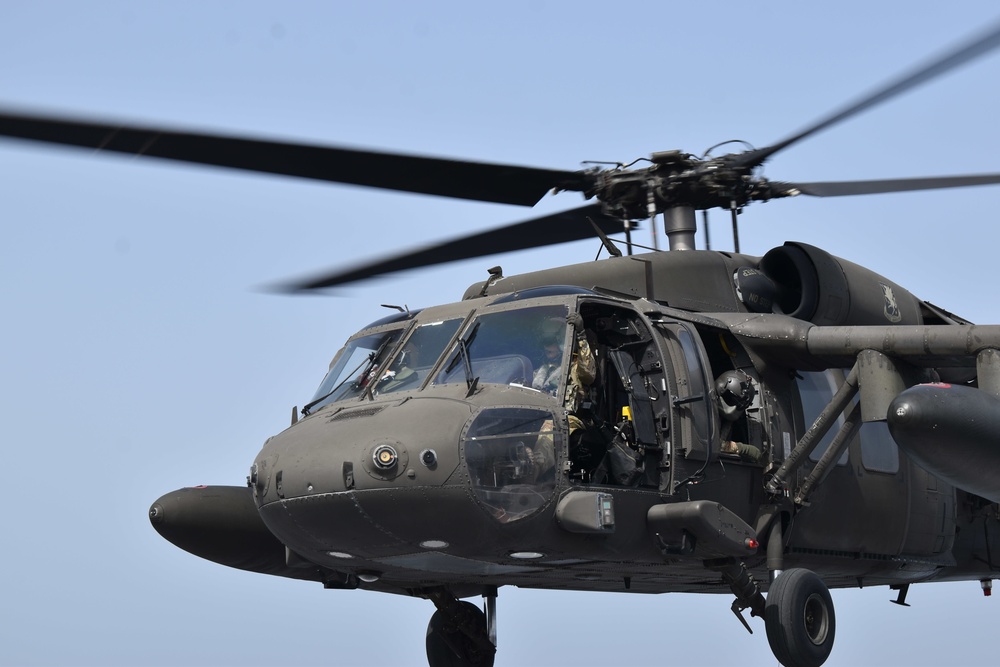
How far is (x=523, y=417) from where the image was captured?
27.1 ft

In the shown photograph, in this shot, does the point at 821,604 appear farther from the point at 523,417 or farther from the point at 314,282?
the point at 314,282

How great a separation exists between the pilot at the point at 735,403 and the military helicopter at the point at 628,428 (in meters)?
0.03

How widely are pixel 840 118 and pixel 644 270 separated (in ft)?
6.46

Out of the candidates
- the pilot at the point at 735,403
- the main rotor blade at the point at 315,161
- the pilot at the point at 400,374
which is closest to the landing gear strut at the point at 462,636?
the pilot at the point at 400,374

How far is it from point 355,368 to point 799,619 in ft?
11.1

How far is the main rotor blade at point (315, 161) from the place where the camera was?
7273 mm

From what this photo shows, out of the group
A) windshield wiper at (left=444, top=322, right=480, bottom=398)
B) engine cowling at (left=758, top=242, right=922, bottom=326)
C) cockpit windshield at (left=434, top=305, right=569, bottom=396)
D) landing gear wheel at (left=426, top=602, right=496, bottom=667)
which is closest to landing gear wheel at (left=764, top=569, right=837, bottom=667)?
cockpit windshield at (left=434, top=305, right=569, bottom=396)

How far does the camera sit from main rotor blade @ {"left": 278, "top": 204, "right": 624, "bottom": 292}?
10.4 meters

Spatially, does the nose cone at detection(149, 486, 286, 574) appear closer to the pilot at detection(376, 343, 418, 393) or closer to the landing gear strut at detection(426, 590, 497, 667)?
the landing gear strut at detection(426, 590, 497, 667)

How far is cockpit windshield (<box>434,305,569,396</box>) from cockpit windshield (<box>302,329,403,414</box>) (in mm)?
662

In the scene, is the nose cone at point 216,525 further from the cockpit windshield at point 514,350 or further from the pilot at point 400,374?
the cockpit windshield at point 514,350

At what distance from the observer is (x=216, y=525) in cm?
1034

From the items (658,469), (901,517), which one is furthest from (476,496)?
(901,517)

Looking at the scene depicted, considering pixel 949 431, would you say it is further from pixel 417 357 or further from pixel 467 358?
pixel 417 357
